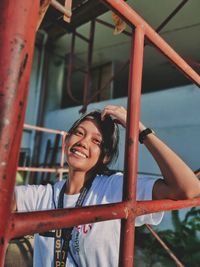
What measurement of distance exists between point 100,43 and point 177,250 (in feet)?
11.0

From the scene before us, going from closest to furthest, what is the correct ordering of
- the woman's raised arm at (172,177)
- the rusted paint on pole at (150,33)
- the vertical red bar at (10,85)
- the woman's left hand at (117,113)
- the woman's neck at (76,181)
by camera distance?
the vertical red bar at (10,85), the rusted paint on pole at (150,33), the woman's raised arm at (172,177), the woman's left hand at (117,113), the woman's neck at (76,181)

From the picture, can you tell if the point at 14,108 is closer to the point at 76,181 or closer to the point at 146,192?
the point at 146,192

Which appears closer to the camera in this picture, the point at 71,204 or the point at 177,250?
the point at 71,204

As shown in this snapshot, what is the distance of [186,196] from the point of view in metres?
0.85

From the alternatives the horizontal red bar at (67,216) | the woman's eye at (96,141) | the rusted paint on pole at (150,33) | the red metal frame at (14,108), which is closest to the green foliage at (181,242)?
the woman's eye at (96,141)

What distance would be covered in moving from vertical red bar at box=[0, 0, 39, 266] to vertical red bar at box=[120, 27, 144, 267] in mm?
297

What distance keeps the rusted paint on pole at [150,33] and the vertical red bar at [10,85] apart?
22 cm

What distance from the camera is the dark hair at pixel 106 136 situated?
1095 mm

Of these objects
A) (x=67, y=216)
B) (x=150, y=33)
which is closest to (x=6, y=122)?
(x=67, y=216)

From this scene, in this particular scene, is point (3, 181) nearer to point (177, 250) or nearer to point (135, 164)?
point (135, 164)

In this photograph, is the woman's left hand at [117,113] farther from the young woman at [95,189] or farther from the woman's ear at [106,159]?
the woman's ear at [106,159]

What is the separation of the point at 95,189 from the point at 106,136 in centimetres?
20

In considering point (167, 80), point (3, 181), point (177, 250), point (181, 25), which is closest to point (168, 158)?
point (3, 181)

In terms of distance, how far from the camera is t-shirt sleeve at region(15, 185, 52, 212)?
111 centimetres
